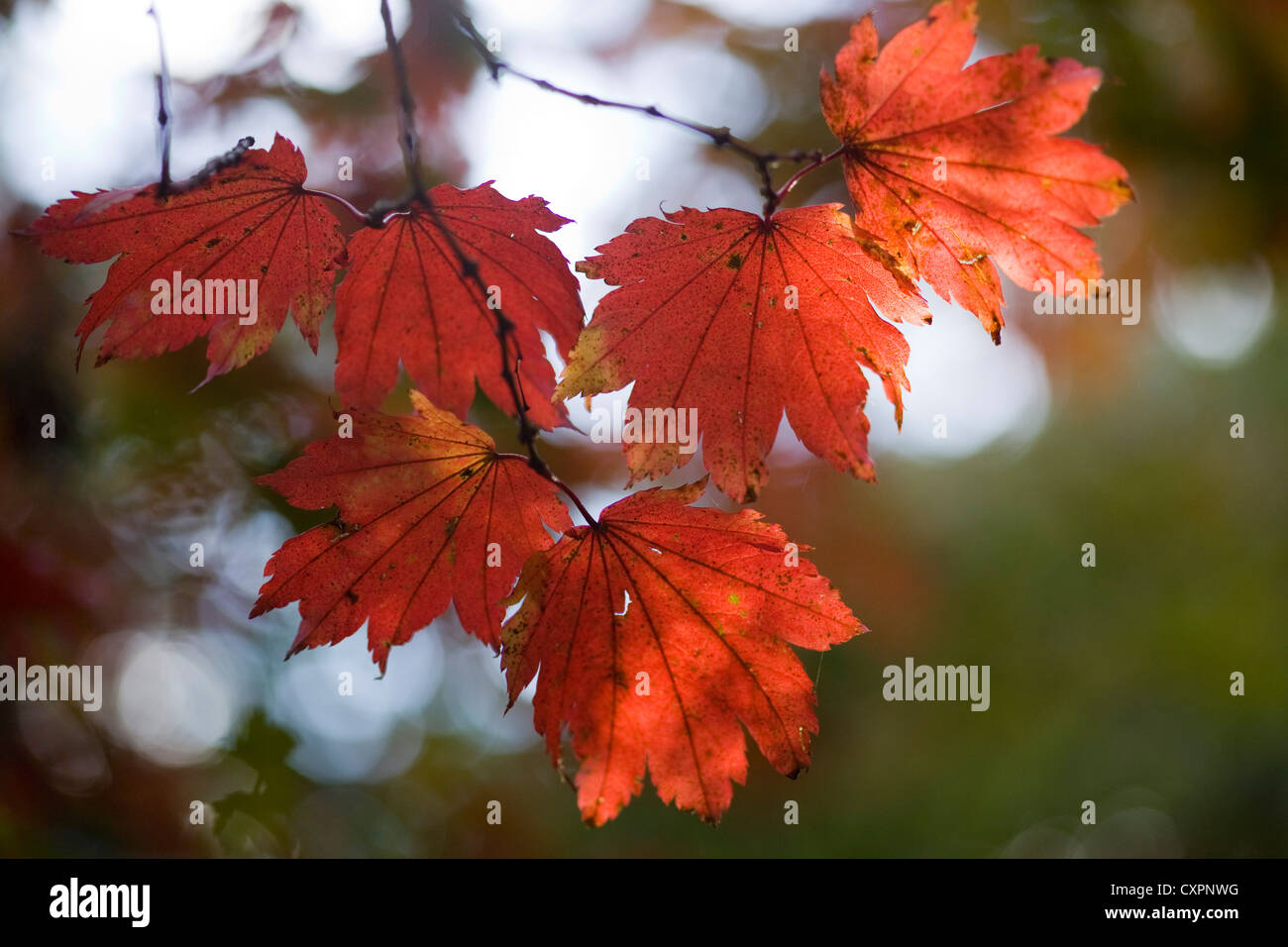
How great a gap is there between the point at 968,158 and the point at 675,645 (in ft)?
2.76

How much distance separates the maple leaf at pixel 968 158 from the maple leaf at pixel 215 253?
31.7 inches

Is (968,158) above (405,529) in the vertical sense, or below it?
above

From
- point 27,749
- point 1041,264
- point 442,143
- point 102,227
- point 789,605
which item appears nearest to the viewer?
point 1041,264

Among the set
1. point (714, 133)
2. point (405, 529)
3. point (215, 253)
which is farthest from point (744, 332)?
point (215, 253)

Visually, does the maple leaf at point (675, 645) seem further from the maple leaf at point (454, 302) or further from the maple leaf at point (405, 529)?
the maple leaf at point (454, 302)

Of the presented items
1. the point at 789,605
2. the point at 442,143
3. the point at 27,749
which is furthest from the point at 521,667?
the point at 27,749

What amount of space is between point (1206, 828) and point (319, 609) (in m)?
8.57

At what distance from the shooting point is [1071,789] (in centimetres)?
640

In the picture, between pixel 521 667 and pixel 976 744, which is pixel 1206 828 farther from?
pixel 521 667

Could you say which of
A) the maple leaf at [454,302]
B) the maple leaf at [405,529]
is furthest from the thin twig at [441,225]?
the maple leaf at [405,529]

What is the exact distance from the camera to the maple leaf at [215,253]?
3.59ft

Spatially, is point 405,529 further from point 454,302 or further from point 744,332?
point 744,332

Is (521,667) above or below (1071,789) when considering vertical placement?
above

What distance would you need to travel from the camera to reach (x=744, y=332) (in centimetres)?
115
